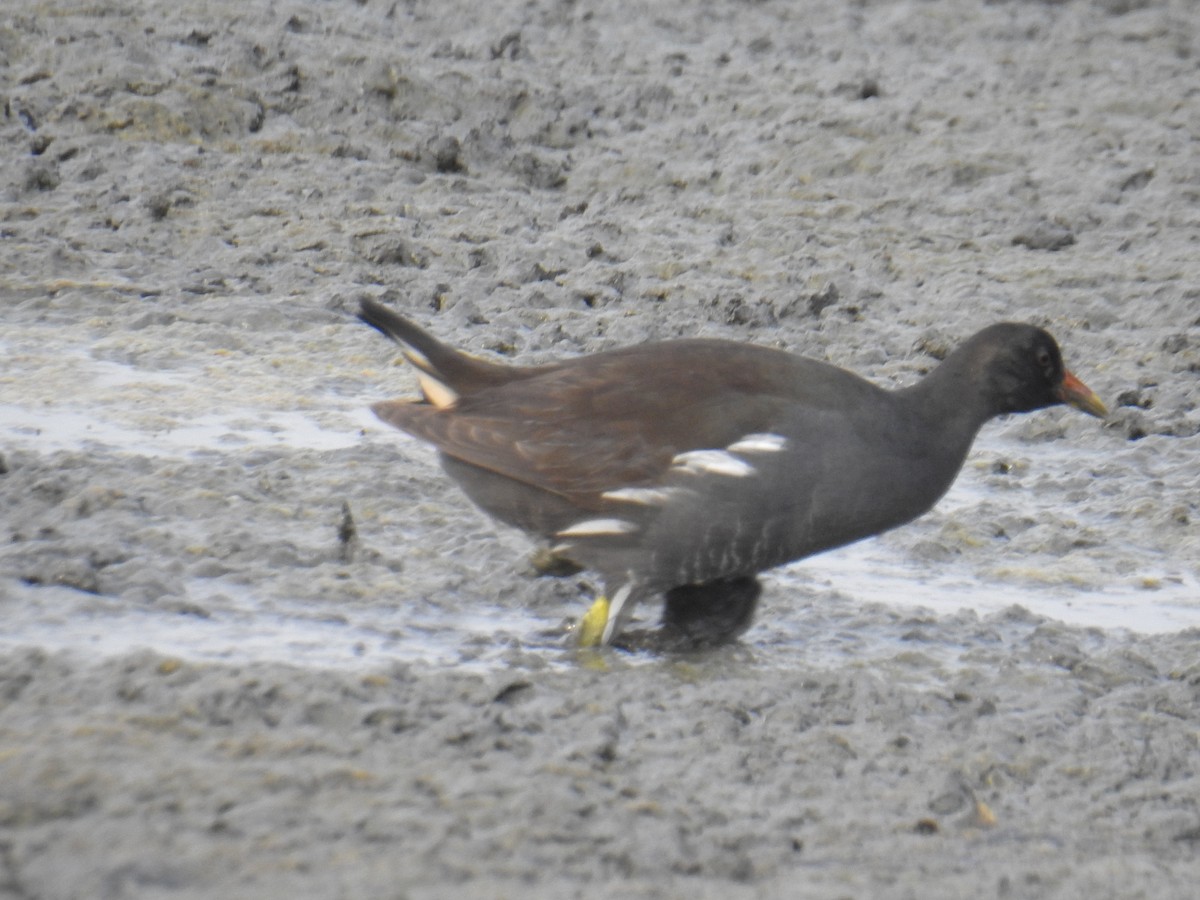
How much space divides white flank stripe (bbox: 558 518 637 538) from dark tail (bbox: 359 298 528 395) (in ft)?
1.80

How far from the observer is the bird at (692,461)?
15.3 feet

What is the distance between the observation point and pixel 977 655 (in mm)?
4828

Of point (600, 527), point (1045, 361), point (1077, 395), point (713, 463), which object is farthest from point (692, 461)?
point (1077, 395)

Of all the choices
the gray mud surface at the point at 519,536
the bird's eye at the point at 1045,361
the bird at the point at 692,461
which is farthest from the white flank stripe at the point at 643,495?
the bird's eye at the point at 1045,361

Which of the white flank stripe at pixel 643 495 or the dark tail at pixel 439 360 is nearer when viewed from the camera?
the white flank stripe at pixel 643 495

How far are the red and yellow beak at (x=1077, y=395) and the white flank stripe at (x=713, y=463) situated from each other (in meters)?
1.31

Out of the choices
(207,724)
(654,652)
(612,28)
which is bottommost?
(654,652)

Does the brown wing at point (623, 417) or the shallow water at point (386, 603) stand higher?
the brown wing at point (623, 417)

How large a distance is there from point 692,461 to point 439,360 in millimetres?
869

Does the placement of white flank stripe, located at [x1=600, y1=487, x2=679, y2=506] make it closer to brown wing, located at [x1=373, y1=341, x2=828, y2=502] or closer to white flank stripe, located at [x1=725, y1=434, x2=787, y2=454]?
brown wing, located at [x1=373, y1=341, x2=828, y2=502]

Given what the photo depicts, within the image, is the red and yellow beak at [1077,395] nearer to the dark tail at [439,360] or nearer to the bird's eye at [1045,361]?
the bird's eye at [1045,361]

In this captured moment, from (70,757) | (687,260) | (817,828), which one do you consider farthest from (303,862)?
(687,260)

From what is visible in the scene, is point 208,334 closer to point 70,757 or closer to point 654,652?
point 654,652

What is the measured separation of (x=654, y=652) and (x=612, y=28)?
6.98 metres
